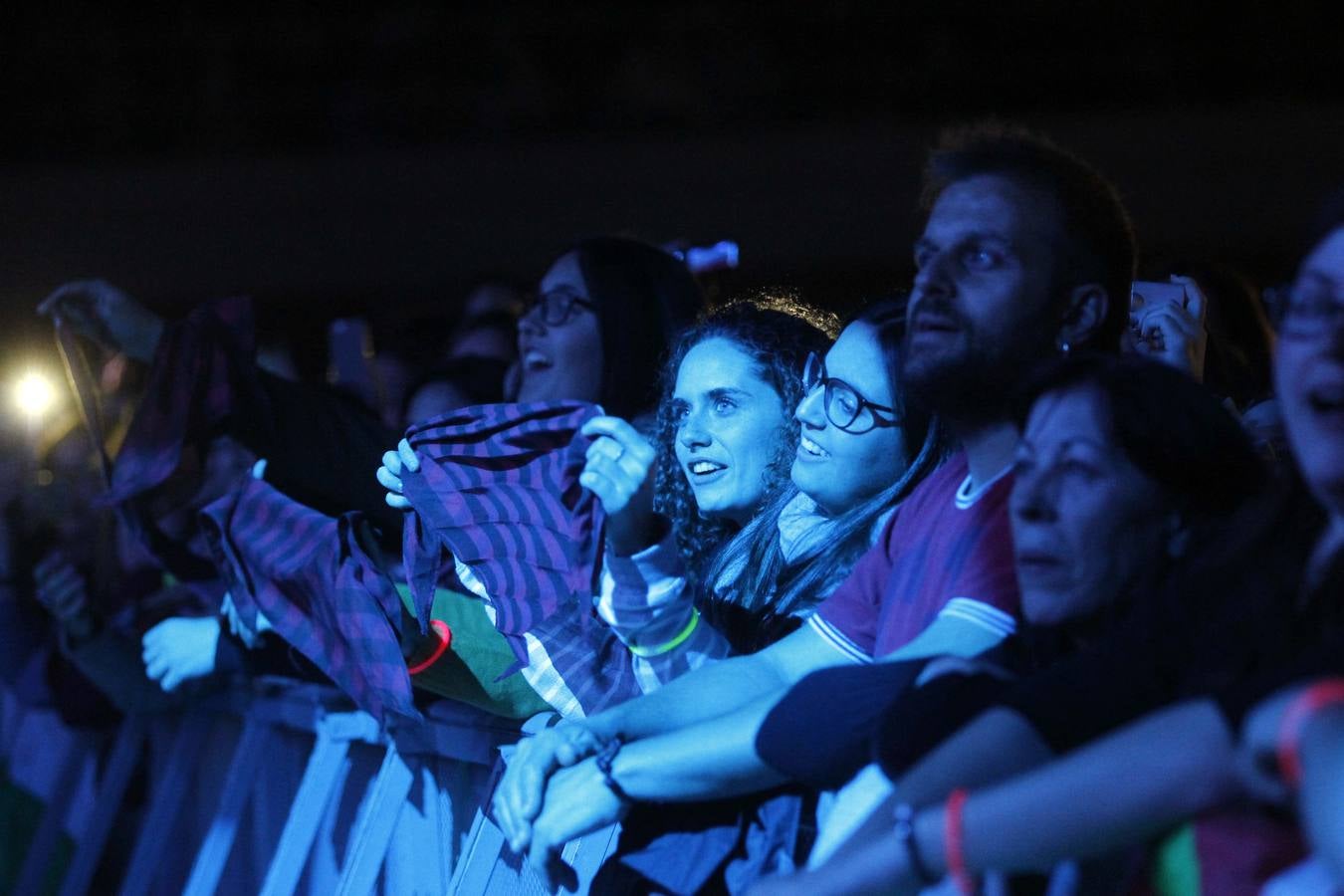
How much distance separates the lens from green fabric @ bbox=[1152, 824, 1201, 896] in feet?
4.67

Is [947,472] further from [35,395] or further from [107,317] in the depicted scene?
[35,395]

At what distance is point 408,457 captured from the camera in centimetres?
260

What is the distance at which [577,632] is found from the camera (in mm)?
2346

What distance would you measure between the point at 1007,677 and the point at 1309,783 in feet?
1.58

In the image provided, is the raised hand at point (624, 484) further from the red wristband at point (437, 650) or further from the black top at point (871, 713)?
the red wristband at point (437, 650)

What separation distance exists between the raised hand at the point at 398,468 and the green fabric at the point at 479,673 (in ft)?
0.67

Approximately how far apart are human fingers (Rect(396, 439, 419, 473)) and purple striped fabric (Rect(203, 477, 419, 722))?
0.25 m

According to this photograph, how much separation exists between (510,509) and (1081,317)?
0.90 metres

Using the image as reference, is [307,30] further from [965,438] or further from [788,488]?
[965,438]

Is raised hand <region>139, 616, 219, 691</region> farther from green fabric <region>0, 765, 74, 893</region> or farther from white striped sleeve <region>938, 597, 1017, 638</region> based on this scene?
white striped sleeve <region>938, 597, 1017, 638</region>

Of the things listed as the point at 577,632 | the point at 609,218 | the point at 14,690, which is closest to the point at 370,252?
the point at 609,218

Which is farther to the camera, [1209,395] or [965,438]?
[965,438]

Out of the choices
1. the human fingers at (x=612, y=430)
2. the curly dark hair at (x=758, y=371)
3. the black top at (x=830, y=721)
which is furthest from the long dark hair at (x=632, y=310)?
the black top at (x=830, y=721)

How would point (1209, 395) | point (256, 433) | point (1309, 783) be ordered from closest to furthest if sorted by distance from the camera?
point (1309, 783) → point (1209, 395) → point (256, 433)
